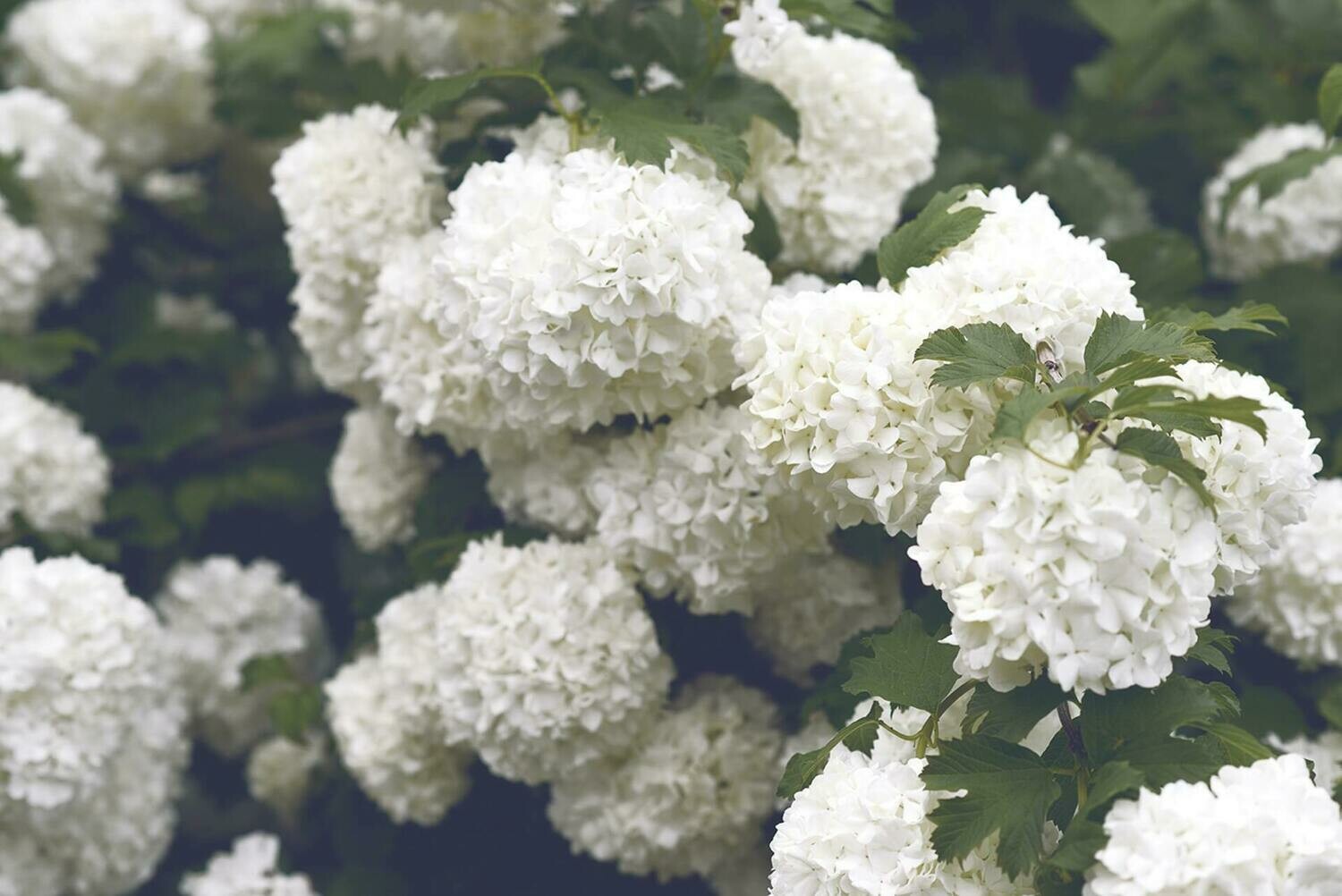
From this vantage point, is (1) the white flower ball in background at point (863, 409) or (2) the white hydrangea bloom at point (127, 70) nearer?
(1) the white flower ball in background at point (863, 409)

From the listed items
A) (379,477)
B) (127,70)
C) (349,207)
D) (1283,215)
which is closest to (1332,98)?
(1283,215)

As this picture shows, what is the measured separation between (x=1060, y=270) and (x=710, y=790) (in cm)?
97

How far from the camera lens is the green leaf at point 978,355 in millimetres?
1503

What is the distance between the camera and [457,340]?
1.91 meters

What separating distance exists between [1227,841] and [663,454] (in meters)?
0.94

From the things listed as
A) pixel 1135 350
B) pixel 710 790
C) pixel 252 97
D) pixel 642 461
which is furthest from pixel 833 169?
pixel 252 97

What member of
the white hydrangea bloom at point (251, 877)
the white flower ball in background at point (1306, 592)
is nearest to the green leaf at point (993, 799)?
the white flower ball in background at point (1306, 592)

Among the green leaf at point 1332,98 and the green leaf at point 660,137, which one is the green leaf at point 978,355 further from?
the green leaf at point 1332,98

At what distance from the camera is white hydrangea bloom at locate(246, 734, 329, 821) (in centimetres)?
288

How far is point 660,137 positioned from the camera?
6.03 feet

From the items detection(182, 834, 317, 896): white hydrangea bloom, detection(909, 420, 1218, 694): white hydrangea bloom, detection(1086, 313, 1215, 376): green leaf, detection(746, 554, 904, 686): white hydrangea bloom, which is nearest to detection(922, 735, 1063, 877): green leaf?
detection(909, 420, 1218, 694): white hydrangea bloom

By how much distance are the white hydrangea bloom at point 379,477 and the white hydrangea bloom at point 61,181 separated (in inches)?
36.0

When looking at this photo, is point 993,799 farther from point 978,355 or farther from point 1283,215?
point 1283,215

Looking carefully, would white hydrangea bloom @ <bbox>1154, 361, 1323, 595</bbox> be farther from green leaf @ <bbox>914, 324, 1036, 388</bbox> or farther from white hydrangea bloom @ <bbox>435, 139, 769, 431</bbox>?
white hydrangea bloom @ <bbox>435, 139, 769, 431</bbox>
